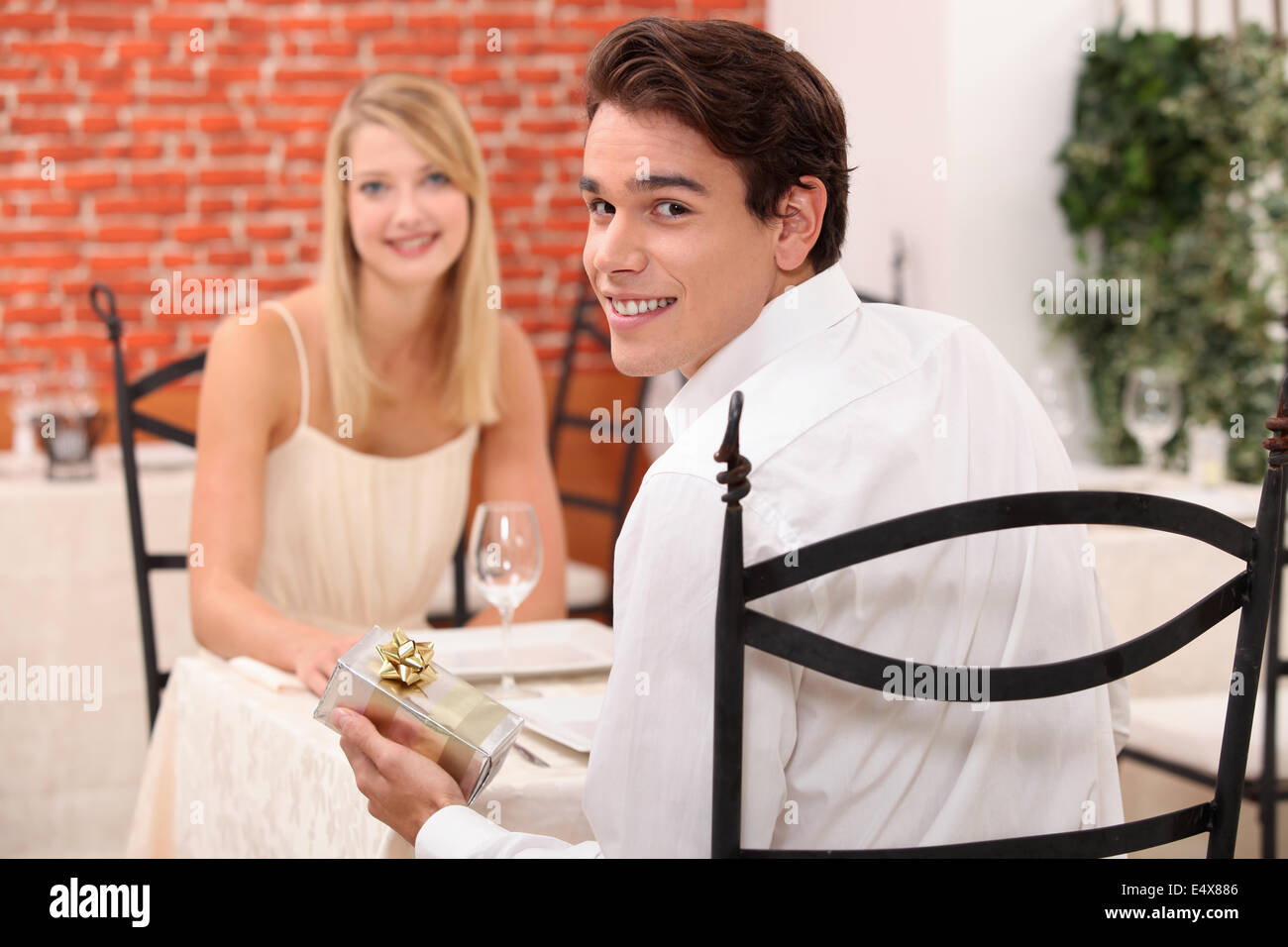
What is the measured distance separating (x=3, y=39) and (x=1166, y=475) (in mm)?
3390

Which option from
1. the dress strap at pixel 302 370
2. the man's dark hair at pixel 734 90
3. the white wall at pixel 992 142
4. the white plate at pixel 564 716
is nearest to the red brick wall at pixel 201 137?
the white wall at pixel 992 142

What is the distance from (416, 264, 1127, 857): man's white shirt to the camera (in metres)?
0.87

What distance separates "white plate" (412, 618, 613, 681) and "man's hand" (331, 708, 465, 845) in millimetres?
379

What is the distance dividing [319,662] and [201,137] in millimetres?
3020

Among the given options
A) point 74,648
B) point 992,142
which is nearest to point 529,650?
point 74,648

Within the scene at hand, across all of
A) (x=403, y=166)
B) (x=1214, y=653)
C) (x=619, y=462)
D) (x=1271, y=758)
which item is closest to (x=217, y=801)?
(x=403, y=166)

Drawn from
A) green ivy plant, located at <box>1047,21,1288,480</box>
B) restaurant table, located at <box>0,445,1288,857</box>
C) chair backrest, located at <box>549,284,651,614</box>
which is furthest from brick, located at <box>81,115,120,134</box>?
green ivy plant, located at <box>1047,21,1288,480</box>

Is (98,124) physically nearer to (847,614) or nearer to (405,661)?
(405,661)

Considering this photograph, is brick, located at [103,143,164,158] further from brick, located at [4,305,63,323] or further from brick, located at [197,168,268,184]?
brick, located at [4,305,63,323]

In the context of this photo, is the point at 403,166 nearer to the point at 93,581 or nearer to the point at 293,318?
the point at 293,318

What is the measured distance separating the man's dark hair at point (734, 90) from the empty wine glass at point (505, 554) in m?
0.57

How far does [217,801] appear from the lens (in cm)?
148

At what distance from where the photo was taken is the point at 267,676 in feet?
4.90

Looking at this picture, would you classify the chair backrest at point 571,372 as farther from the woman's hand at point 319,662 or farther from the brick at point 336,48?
the woman's hand at point 319,662
